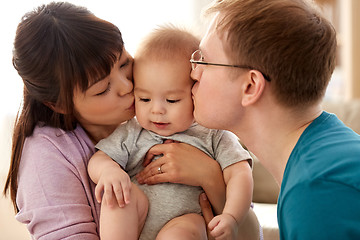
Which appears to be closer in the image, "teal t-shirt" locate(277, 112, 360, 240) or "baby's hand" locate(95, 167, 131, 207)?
"teal t-shirt" locate(277, 112, 360, 240)

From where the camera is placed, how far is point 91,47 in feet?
4.99

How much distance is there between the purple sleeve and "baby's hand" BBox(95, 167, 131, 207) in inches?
4.9

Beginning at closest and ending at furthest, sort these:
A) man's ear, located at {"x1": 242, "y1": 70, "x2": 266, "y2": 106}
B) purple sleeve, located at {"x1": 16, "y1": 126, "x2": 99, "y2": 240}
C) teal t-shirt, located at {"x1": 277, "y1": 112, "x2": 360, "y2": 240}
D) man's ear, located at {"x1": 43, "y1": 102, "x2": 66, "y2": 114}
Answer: teal t-shirt, located at {"x1": 277, "y1": 112, "x2": 360, "y2": 240} < man's ear, located at {"x1": 242, "y1": 70, "x2": 266, "y2": 106} < purple sleeve, located at {"x1": 16, "y1": 126, "x2": 99, "y2": 240} < man's ear, located at {"x1": 43, "y1": 102, "x2": 66, "y2": 114}

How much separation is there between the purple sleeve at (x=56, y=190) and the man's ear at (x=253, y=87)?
0.59 m

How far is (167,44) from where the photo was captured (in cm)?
163

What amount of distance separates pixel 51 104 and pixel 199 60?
1.73 feet

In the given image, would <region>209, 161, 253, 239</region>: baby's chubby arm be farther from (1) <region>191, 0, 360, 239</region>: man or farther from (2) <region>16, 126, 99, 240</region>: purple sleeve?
(2) <region>16, 126, 99, 240</region>: purple sleeve

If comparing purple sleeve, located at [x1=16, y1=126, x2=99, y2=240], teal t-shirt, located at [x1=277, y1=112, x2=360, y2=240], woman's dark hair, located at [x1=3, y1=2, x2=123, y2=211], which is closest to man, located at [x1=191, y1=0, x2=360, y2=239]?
teal t-shirt, located at [x1=277, y1=112, x2=360, y2=240]

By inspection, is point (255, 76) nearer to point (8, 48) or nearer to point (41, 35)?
point (41, 35)

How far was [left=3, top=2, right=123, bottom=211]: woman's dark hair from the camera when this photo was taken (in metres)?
1.51

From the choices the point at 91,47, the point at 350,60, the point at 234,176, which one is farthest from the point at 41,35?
the point at 350,60

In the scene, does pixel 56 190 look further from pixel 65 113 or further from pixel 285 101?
pixel 285 101

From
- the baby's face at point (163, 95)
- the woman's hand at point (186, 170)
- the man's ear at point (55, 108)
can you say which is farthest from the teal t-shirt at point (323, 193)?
the man's ear at point (55, 108)

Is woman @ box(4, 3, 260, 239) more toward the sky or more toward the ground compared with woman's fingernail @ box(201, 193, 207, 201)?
more toward the sky
